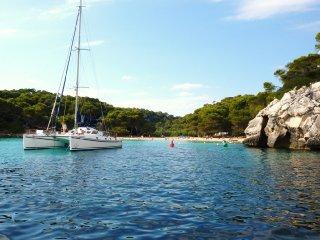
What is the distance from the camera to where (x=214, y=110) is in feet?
466

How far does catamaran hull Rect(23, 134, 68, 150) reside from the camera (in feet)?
204

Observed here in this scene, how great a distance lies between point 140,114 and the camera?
157750 mm

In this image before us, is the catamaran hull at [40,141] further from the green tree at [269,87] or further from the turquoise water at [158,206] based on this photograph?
the green tree at [269,87]

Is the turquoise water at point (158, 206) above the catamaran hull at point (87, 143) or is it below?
below

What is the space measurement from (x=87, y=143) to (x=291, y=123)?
1528 inches

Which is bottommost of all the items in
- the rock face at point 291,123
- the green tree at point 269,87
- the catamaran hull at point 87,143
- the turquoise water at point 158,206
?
the turquoise water at point 158,206

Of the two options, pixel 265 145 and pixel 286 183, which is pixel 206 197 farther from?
pixel 265 145

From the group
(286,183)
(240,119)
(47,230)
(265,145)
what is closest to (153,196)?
(47,230)

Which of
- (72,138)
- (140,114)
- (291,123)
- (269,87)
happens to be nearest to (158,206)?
(72,138)

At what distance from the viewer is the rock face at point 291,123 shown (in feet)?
230

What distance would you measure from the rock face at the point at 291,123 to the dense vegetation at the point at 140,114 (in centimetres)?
2194

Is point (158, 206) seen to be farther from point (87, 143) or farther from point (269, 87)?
point (269, 87)

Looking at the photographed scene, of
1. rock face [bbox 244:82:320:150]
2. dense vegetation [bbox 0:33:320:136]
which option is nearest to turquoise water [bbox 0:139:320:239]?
rock face [bbox 244:82:320:150]

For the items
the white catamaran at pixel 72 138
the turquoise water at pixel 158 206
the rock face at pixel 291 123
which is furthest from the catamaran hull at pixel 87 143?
the rock face at pixel 291 123
